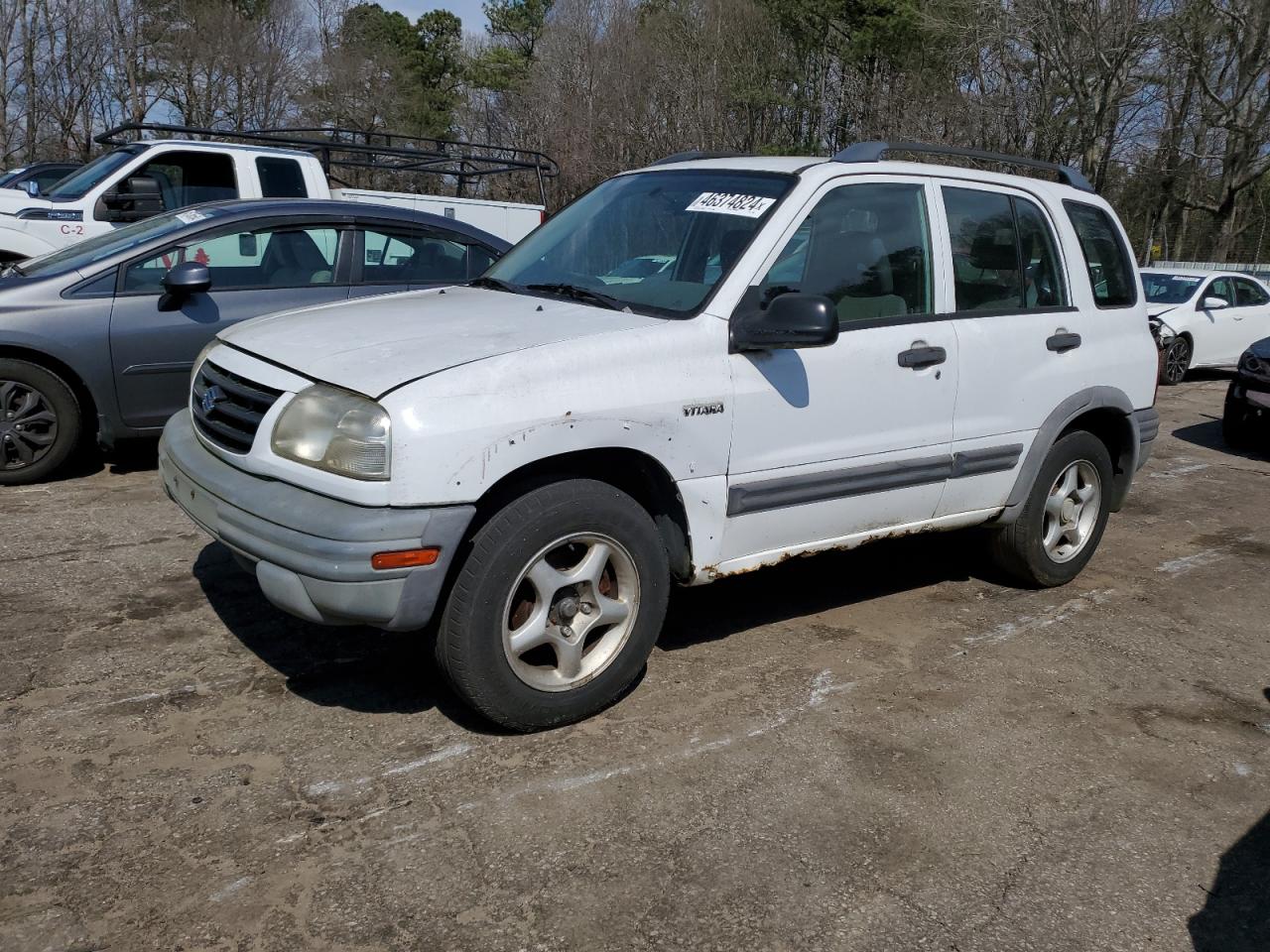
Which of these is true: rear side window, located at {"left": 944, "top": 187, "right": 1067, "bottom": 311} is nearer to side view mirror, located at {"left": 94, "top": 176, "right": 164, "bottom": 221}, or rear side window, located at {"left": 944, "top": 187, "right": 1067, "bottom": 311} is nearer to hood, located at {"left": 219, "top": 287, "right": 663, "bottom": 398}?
hood, located at {"left": 219, "top": 287, "right": 663, "bottom": 398}

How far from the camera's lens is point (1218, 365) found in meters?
14.8

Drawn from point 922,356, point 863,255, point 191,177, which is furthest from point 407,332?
point 191,177

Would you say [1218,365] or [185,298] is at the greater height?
[185,298]

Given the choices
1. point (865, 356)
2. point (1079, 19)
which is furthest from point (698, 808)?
point (1079, 19)

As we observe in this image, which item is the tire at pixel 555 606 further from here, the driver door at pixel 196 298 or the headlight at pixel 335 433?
the driver door at pixel 196 298

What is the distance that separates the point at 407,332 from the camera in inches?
145

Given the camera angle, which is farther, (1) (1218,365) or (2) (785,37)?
(2) (785,37)

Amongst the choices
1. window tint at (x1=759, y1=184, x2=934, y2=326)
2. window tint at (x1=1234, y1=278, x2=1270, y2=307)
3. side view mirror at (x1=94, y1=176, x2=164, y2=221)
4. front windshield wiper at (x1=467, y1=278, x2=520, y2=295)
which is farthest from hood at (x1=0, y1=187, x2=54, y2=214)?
window tint at (x1=1234, y1=278, x2=1270, y2=307)

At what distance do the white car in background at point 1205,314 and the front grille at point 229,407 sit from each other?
1257 centimetres

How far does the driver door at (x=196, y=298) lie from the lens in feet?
20.7

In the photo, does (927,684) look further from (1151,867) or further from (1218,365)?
(1218,365)

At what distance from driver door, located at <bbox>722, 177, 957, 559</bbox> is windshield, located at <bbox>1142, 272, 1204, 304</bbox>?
11.5 meters

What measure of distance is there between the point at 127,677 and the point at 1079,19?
26.4 metres

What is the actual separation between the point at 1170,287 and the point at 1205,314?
67 cm
